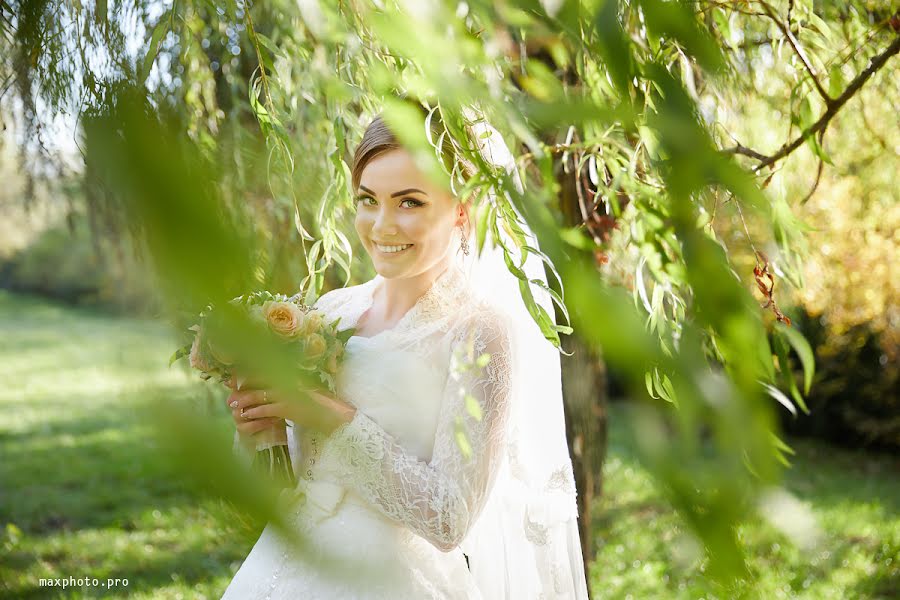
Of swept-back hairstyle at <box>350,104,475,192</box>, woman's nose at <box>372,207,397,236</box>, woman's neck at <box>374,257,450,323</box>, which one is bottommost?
woman's neck at <box>374,257,450,323</box>

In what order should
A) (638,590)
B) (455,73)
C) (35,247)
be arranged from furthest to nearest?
(638,590) < (35,247) < (455,73)

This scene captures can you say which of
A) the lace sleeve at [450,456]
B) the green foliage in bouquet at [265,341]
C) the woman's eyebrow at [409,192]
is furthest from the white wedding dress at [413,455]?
the woman's eyebrow at [409,192]

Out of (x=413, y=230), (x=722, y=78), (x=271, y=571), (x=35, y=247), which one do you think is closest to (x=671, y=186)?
(x=722, y=78)

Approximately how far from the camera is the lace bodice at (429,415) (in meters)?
1.60

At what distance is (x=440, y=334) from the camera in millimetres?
1810

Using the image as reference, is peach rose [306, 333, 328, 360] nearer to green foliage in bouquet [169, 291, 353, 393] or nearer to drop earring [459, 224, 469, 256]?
green foliage in bouquet [169, 291, 353, 393]

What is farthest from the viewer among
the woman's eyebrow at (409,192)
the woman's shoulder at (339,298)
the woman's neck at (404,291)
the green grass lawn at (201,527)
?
the green grass lawn at (201,527)

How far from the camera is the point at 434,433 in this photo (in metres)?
1.77

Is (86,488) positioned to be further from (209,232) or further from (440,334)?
(209,232)

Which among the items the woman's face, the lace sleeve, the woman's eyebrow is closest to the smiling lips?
the woman's face

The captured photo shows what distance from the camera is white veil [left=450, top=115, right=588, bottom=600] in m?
1.76

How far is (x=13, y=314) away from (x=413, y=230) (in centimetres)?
90


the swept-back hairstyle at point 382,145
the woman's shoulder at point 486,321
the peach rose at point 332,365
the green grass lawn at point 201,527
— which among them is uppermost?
the swept-back hairstyle at point 382,145

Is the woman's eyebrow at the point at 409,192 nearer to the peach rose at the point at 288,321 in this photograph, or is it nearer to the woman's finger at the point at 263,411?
the peach rose at the point at 288,321
